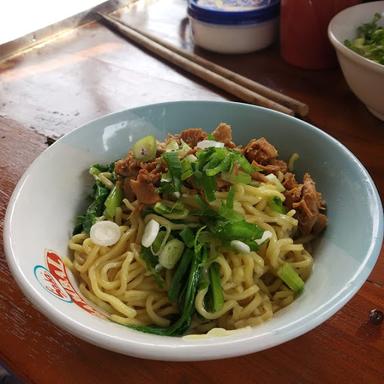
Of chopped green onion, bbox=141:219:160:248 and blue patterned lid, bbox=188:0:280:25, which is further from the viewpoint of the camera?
blue patterned lid, bbox=188:0:280:25

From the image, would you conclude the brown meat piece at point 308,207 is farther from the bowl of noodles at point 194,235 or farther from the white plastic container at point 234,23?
the white plastic container at point 234,23

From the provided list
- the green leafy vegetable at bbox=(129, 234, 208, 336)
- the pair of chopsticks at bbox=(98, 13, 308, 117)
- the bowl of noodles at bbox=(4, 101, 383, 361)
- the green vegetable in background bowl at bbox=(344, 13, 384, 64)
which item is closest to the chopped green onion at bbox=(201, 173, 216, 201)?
the bowl of noodles at bbox=(4, 101, 383, 361)

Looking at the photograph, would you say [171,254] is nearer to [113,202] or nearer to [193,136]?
[113,202]

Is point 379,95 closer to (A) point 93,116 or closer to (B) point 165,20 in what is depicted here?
(A) point 93,116

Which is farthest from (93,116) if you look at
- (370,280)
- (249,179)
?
(370,280)

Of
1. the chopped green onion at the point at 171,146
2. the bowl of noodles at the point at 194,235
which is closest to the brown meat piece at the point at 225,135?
the bowl of noodles at the point at 194,235

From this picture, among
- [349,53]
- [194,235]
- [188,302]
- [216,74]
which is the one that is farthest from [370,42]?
[188,302]

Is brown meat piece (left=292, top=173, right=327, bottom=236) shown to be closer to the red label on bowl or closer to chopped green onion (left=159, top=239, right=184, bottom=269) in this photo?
chopped green onion (left=159, top=239, right=184, bottom=269)
